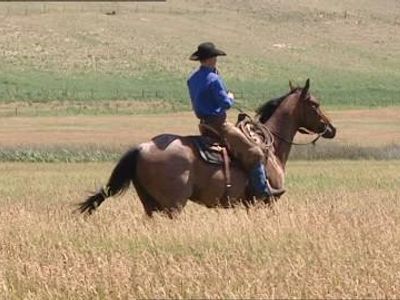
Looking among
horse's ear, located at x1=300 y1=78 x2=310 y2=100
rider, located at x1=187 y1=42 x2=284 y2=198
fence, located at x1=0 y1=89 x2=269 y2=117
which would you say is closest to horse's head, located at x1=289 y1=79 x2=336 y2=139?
horse's ear, located at x1=300 y1=78 x2=310 y2=100

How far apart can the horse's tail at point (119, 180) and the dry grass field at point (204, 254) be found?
0.17 metres

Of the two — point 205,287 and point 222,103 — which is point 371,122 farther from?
point 205,287

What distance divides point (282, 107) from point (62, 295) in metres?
6.76

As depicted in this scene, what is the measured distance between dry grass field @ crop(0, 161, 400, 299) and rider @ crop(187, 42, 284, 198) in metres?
0.54

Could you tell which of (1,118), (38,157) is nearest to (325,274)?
(38,157)

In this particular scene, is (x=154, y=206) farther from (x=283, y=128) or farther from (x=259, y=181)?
(x=283, y=128)

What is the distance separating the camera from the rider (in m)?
12.4

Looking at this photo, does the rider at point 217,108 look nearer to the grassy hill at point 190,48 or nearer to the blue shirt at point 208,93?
the blue shirt at point 208,93

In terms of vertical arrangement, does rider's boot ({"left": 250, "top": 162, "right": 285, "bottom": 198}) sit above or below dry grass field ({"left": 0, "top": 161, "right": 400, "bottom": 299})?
below

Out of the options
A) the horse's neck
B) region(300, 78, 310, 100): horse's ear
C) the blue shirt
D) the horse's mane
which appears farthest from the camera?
the horse's mane

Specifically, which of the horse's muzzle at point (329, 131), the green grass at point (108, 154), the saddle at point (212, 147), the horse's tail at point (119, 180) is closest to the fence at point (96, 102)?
the green grass at point (108, 154)

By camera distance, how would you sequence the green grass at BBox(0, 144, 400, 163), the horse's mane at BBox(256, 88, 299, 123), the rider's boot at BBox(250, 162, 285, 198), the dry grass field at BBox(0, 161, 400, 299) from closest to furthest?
the dry grass field at BBox(0, 161, 400, 299), the rider's boot at BBox(250, 162, 285, 198), the horse's mane at BBox(256, 88, 299, 123), the green grass at BBox(0, 144, 400, 163)

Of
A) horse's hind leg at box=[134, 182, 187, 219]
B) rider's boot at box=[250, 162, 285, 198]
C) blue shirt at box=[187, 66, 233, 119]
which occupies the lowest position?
horse's hind leg at box=[134, 182, 187, 219]

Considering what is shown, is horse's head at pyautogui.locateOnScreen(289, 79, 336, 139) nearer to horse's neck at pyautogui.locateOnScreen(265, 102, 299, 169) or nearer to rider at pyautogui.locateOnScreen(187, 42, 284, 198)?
horse's neck at pyautogui.locateOnScreen(265, 102, 299, 169)
